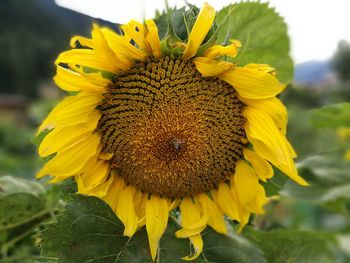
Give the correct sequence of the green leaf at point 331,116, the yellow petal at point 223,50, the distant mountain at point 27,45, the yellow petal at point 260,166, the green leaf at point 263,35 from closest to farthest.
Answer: the yellow petal at point 223,50, the yellow petal at point 260,166, the green leaf at point 263,35, the green leaf at point 331,116, the distant mountain at point 27,45

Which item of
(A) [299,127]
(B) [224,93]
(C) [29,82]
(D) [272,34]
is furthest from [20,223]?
(C) [29,82]

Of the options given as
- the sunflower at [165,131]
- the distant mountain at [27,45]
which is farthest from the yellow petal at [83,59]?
the distant mountain at [27,45]

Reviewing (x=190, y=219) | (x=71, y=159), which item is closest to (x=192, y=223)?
(x=190, y=219)

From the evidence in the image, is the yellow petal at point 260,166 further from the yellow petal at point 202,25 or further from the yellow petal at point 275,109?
the yellow petal at point 202,25

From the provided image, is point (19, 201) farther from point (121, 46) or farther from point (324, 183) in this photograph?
→ point (324, 183)

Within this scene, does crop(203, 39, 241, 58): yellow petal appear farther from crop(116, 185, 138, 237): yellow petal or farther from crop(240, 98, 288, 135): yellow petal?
crop(116, 185, 138, 237): yellow petal

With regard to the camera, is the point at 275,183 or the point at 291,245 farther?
the point at 291,245

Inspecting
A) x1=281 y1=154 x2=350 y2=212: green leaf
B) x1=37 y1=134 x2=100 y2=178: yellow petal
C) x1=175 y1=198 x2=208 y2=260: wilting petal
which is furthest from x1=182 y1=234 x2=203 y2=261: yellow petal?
x1=281 y1=154 x2=350 y2=212: green leaf
